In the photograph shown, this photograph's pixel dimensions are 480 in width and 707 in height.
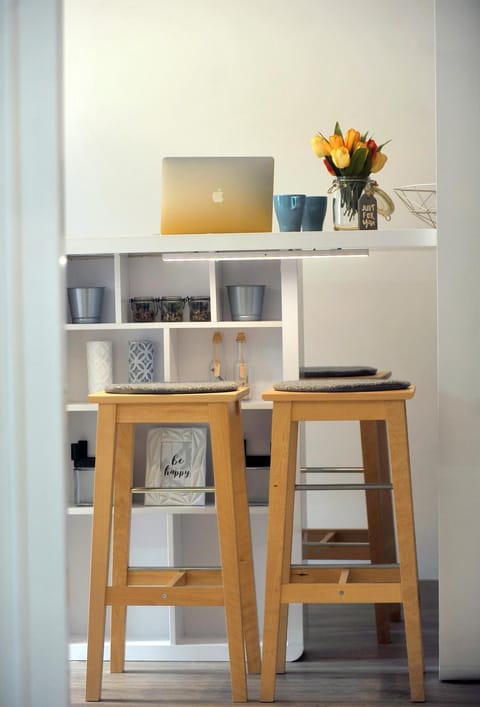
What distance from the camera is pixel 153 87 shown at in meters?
4.49

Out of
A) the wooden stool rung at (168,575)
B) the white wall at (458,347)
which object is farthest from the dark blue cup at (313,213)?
the wooden stool rung at (168,575)

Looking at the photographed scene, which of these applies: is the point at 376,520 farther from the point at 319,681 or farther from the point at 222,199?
the point at 222,199

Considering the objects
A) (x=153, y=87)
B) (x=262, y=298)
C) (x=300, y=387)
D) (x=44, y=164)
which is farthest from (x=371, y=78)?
(x=44, y=164)

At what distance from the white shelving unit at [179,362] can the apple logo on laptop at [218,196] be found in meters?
0.15

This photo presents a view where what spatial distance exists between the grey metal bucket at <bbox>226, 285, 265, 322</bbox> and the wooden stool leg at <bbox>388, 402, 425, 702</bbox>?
0.66m

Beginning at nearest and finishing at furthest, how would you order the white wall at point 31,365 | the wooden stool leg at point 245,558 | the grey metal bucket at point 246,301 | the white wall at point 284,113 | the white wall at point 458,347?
1. the white wall at point 31,365
2. the white wall at point 458,347
3. the wooden stool leg at point 245,558
4. the grey metal bucket at point 246,301
5. the white wall at point 284,113

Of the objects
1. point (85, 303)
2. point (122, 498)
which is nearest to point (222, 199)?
point (85, 303)

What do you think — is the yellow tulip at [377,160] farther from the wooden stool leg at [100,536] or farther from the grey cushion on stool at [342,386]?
the wooden stool leg at [100,536]

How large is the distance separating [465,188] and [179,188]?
32.8 inches

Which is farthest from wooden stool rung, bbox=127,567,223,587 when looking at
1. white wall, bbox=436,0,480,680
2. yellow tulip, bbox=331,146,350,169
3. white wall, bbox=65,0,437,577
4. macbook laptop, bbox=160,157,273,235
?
white wall, bbox=65,0,437,577

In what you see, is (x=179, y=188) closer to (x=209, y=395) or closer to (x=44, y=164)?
(x=209, y=395)

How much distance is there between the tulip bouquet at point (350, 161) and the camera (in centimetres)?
300

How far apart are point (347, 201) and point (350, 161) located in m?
0.12

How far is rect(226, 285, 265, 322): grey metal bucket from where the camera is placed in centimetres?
314
